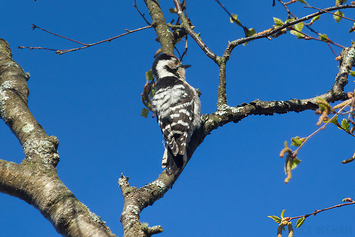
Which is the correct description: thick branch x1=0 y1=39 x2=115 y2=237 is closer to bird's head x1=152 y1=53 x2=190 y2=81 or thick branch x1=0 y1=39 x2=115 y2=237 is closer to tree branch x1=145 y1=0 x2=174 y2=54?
tree branch x1=145 y1=0 x2=174 y2=54

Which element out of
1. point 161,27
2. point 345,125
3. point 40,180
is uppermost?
point 161,27

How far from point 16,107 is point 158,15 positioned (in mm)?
2398

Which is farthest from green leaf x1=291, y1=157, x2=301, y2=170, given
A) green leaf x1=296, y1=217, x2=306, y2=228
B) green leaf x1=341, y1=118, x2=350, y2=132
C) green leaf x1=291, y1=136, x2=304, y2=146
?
green leaf x1=296, y1=217, x2=306, y2=228

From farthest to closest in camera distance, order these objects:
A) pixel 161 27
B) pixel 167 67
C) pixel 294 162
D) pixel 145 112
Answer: pixel 167 67, pixel 161 27, pixel 145 112, pixel 294 162

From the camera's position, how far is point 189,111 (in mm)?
3830

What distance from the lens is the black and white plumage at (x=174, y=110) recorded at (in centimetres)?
329

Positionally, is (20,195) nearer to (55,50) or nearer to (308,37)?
(55,50)

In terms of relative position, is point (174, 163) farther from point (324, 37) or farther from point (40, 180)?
point (324, 37)

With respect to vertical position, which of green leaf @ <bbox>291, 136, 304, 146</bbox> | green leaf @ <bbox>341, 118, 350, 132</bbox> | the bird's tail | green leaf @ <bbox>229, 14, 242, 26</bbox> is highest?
green leaf @ <bbox>229, 14, 242, 26</bbox>

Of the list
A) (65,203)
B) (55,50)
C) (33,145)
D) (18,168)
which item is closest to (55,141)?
(33,145)

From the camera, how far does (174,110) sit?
154 inches

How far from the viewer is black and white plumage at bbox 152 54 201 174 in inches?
130

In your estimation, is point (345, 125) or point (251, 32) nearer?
point (345, 125)

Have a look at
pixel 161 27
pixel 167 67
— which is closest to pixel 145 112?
pixel 161 27
